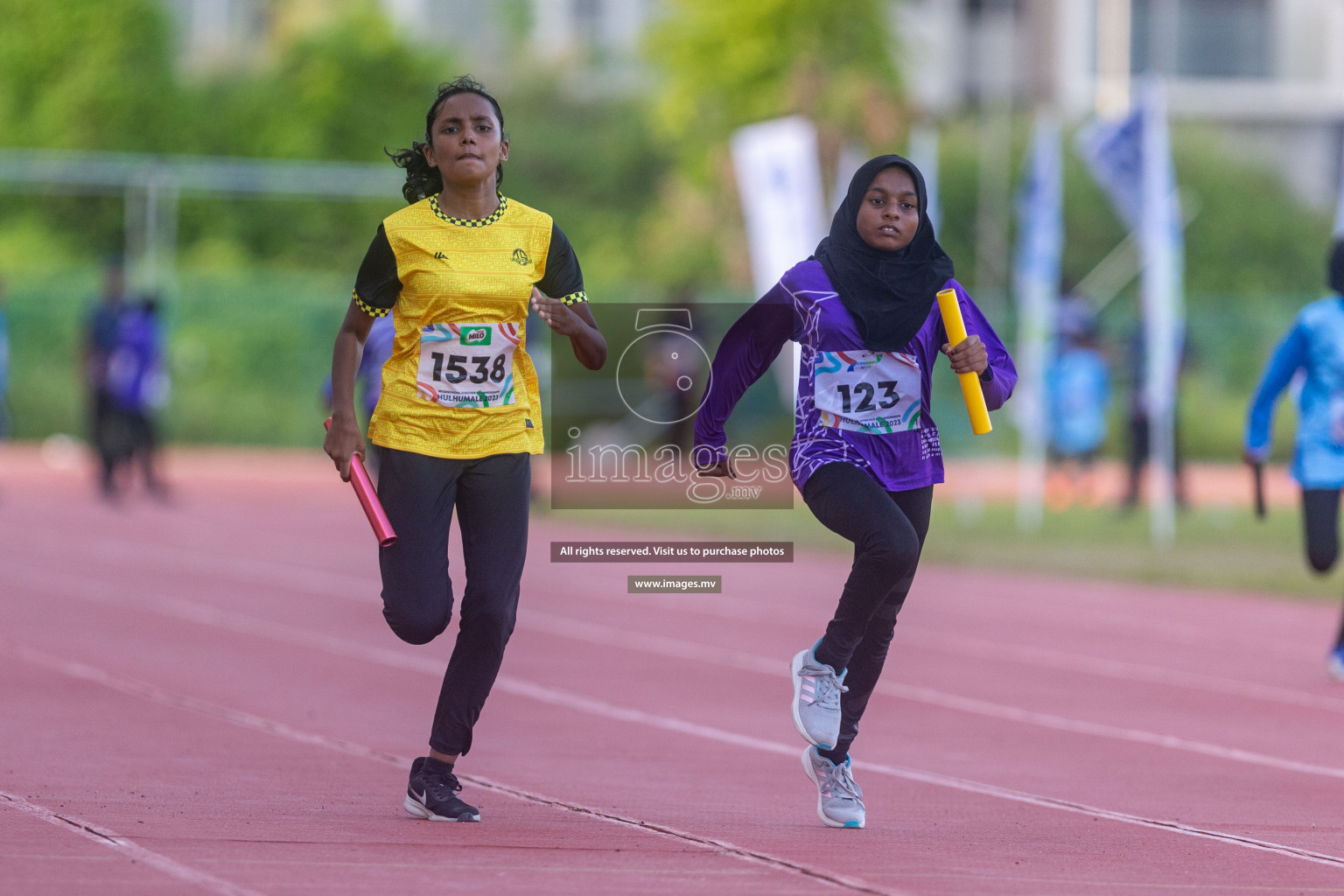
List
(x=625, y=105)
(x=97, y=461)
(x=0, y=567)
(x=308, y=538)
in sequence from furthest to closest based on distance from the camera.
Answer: (x=625, y=105)
(x=97, y=461)
(x=308, y=538)
(x=0, y=567)

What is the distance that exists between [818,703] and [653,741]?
6.87ft

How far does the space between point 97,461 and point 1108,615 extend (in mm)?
11632

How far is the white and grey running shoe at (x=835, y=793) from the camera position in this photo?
605 cm

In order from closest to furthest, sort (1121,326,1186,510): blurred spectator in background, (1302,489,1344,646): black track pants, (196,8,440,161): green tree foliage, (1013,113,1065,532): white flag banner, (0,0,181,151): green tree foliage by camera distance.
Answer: (1302,489,1344,646): black track pants < (1013,113,1065,532): white flag banner < (1121,326,1186,510): blurred spectator in background < (0,0,181,151): green tree foliage < (196,8,440,161): green tree foliage

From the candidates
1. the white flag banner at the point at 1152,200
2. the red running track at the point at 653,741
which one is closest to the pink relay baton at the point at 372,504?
the red running track at the point at 653,741

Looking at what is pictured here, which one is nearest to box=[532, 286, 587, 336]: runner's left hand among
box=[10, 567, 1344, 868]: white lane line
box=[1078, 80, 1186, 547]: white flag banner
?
box=[10, 567, 1344, 868]: white lane line

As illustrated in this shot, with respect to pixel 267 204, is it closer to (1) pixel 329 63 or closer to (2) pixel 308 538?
(1) pixel 329 63

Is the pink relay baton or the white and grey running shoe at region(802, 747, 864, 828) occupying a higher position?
the pink relay baton

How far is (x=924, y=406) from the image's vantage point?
6.16 metres

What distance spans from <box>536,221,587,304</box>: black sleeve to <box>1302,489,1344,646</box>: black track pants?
499 centimetres

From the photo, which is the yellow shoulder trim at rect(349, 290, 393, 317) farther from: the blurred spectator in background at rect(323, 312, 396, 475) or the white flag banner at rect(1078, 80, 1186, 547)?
the white flag banner at rect(1078, 80, 1186, 547)

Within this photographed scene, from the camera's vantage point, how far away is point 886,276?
6012 millimetres

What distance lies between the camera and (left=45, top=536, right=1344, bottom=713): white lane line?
33.1 feet

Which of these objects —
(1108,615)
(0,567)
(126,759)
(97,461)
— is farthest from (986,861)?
(97,461)
